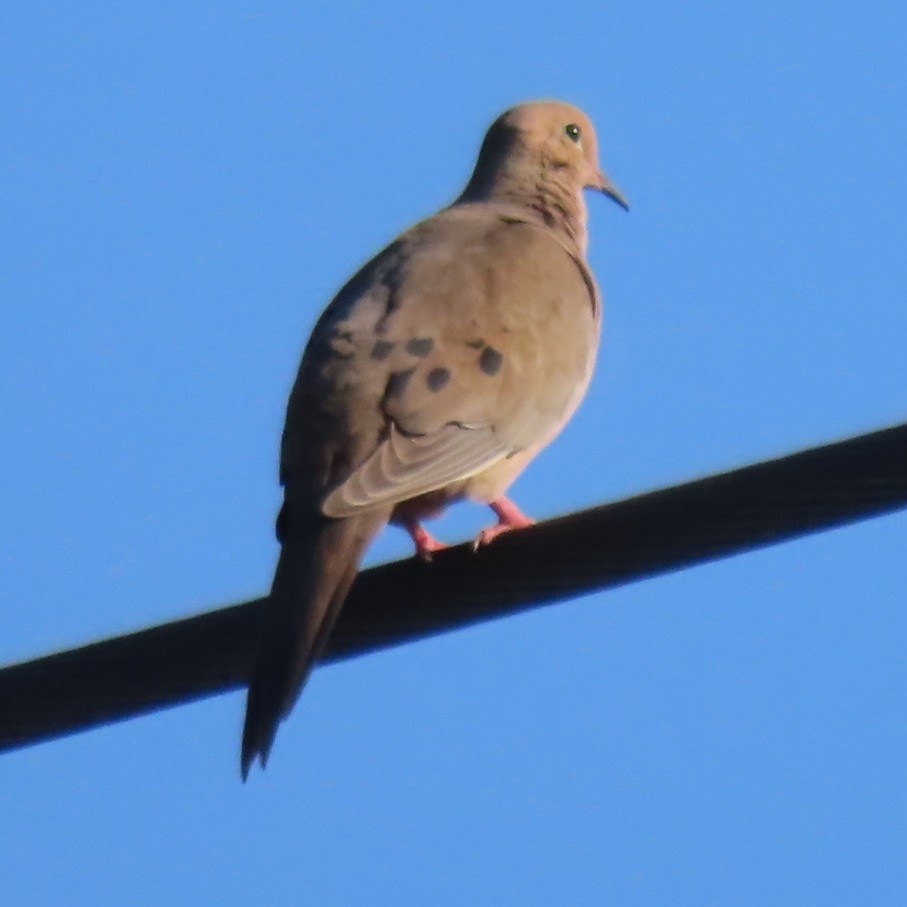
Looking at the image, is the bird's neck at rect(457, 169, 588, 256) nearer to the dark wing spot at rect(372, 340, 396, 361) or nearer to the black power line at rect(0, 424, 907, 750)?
the dark wing spot at rect(372, 340, 396, 361)

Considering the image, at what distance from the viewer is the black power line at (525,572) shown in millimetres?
3525

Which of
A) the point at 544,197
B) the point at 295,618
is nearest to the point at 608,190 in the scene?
the point at 544,197

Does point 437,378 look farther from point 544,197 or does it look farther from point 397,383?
point 544,197

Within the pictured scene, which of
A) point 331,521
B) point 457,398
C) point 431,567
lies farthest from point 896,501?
point 457,398

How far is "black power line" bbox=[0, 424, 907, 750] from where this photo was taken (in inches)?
139

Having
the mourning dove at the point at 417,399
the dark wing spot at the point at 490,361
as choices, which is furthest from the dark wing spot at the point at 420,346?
the dark wing spot at the point at 490,361

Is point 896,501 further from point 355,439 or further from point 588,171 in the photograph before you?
point 588,171

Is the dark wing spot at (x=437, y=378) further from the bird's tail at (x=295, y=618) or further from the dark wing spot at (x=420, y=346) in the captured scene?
the bird's tail at (x=295, y=618)

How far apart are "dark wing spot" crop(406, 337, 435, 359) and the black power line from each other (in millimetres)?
1282

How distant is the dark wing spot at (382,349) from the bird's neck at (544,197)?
2.00 meters

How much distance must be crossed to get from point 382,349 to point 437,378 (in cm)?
15

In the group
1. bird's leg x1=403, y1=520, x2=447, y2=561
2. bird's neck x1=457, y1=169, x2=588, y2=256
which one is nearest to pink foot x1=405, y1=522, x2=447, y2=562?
bird's leg x1=403, y1=520, x2=447, y2=561

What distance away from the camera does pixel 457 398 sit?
5.47 meters

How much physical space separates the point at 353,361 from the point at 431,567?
5.03ft
